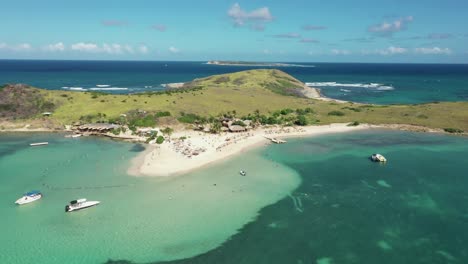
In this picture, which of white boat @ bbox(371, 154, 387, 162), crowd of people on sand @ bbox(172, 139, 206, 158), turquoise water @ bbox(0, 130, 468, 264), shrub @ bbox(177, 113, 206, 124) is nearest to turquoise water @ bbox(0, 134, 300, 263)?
turquoise water @ bbox(0, 130, 468, 264)

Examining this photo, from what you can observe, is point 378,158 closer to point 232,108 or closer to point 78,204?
point 78,204

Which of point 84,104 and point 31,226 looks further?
point 84,104

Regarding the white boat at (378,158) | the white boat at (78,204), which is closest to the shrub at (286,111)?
the white boat at (378,158)

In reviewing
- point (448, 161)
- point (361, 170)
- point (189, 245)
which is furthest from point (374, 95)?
point (189, 245)

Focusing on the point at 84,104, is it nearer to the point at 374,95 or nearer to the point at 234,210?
the point at 234,210

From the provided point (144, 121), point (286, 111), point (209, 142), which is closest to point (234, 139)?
point (209, 142)

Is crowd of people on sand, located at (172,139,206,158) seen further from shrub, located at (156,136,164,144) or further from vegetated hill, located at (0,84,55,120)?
vegetated hill, located at (0,84,55,120)
